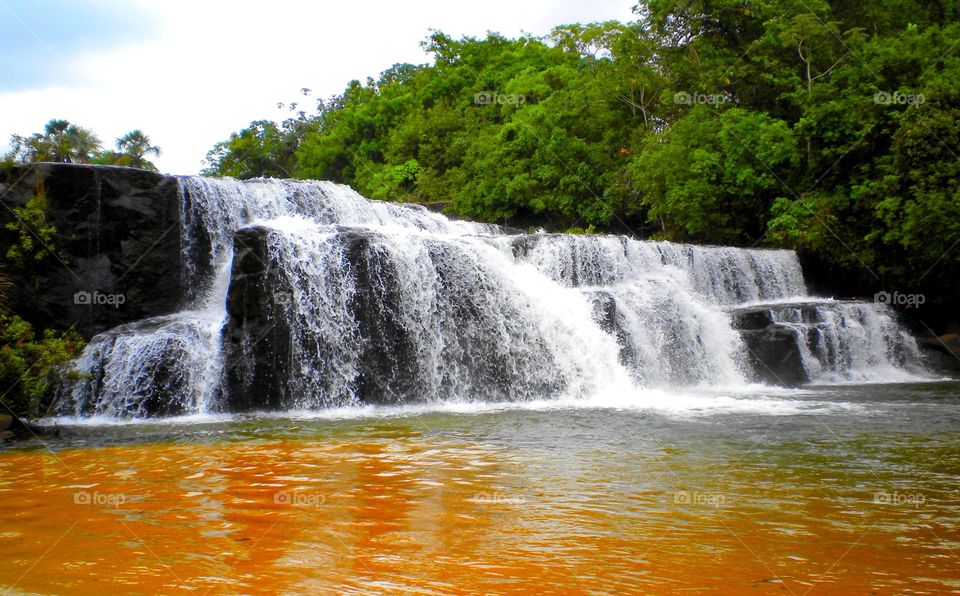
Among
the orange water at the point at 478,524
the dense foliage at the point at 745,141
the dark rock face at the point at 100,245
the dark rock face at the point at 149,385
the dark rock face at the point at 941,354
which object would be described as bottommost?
the orange water at the point at 478,524

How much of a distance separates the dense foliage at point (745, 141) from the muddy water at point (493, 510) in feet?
38.2

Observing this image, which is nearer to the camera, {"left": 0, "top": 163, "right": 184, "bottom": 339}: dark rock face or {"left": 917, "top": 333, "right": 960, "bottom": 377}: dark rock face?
{"left": 0, "top": 163, "right": 184, "bottom": 339}: dark rock face

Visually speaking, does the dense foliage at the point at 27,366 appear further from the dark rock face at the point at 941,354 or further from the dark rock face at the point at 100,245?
the dark rock face at the point at 941,354

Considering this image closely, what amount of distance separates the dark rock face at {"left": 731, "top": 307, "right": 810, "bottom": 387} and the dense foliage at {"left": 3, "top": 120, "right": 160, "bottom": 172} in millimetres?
14351

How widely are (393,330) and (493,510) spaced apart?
295 inches

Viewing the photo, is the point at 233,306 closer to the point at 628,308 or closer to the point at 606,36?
the point at 628,308

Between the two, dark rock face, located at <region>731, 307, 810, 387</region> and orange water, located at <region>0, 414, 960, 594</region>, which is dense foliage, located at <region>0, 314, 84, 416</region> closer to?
orange water, located at <region>0, 414, 960, 594</region>

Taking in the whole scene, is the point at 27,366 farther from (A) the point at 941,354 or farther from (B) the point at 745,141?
(B) the point at 745,141

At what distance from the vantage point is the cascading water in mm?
11438

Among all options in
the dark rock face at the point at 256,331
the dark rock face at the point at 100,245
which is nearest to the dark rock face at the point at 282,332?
the dark rock face at the point at 256,331

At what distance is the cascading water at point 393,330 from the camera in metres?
11.4

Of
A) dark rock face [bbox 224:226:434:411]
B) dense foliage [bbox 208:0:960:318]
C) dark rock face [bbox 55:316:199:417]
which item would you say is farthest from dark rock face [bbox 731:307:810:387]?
dark rock face [bbox 55:316:199:417]

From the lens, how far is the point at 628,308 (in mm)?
14102

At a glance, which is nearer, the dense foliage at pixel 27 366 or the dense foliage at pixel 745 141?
the dense foliage at pixel 27 366
